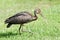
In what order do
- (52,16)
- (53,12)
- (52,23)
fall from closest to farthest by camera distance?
1. (52,23)
2. (52,16)
3. (53,12)

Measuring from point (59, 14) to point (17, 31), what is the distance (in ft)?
13.3

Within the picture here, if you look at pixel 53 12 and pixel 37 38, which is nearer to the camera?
pixel 37 38

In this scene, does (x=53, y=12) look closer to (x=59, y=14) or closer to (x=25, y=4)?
(x=59, y=14)

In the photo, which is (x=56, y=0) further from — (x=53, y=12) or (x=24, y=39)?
(x=24, y=39)

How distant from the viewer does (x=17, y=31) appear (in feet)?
35.2

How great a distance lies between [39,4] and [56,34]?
885 centimetres

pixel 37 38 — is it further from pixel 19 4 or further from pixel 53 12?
pixel 19 4

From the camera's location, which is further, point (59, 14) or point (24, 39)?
point (59, 14)

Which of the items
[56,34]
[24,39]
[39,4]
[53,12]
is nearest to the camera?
[24,39]

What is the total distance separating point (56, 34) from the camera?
10.2 metres

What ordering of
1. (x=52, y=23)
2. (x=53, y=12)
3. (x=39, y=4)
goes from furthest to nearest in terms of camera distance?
(x=39, y=4) < (x=53, y=12) < (x=52, y=23)

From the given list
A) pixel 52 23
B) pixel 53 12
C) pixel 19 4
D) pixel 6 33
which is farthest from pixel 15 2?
pixel 6 33

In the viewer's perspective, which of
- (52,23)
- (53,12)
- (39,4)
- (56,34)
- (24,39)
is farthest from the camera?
(39,4)

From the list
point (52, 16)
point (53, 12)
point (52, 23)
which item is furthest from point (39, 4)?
point (52, 23)
